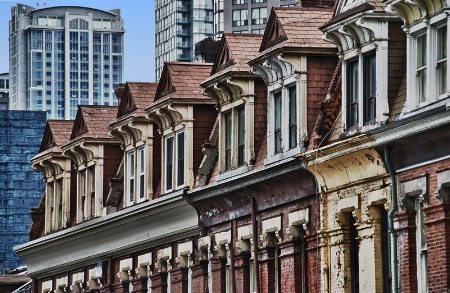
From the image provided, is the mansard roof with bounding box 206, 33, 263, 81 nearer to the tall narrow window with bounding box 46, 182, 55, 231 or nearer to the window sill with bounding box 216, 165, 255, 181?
the window sill with bounding box 216, 165, 255, 181

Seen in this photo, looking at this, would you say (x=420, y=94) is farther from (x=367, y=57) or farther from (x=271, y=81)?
(x=271, y=81)

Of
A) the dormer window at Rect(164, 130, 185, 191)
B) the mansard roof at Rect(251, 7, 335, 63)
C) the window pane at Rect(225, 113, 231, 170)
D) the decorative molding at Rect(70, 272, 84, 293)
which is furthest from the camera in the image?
the decorative molding at Rect(70, 272, 84, 293)

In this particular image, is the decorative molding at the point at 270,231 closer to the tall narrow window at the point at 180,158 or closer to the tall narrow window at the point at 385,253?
the tall narrow window at the point at 385,253

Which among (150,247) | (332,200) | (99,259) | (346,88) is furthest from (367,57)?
(99,259)

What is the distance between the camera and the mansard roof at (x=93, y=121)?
69062 mm

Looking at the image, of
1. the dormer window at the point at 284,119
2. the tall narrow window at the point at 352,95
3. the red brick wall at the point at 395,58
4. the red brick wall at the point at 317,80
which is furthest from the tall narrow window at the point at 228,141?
the red brick wall at the point at 395,58

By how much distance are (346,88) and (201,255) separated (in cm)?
1358

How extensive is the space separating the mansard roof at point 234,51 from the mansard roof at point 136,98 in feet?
27.1

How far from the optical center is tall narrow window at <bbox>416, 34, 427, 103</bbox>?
41.3 m

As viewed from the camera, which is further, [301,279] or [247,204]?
[247,204]

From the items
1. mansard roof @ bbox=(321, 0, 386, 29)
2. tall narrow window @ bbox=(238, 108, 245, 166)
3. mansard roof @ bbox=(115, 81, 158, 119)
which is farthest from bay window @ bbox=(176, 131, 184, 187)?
mansard roof @ bbox=(321, 0, 386, 29)

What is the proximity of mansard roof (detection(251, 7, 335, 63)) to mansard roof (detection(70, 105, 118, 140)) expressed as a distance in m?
18.3

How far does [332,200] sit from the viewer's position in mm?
47281

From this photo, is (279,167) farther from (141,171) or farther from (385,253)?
(141,171)
